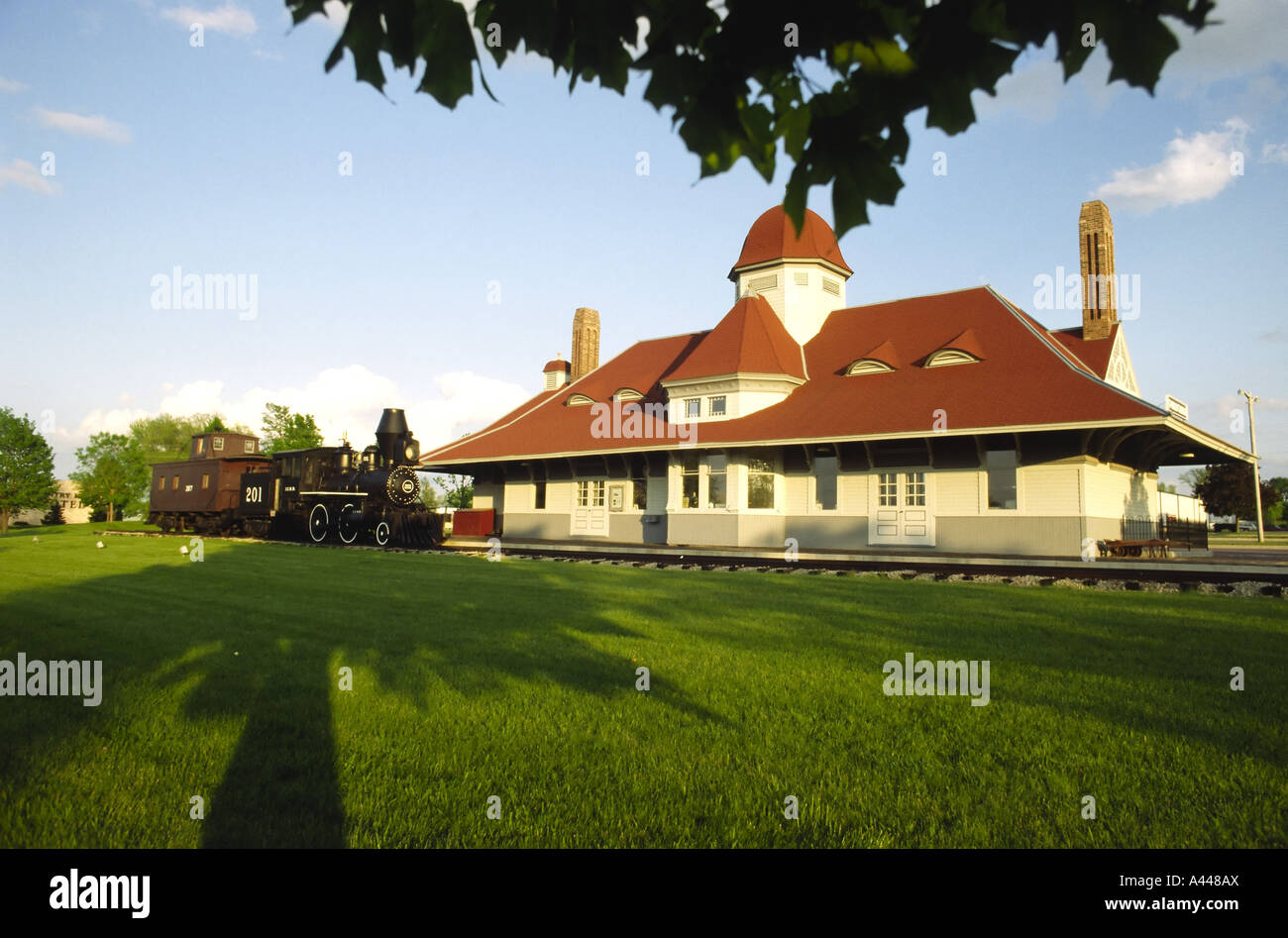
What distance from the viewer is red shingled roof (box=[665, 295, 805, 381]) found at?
28562 millimetres

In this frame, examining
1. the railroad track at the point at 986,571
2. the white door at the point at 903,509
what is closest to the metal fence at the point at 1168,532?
the white door at the point at 903,509

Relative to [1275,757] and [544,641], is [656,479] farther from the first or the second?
[1275,757]

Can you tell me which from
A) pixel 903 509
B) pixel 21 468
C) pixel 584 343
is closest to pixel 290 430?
pixel 21 468

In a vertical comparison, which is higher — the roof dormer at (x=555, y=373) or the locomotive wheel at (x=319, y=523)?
the roof dormer at (x=555, y=373)

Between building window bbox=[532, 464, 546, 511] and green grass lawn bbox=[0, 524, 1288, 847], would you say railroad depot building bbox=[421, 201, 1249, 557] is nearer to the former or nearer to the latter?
building window bbox=[532, 464, 546, 511]

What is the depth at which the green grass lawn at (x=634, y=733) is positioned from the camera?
3361mm

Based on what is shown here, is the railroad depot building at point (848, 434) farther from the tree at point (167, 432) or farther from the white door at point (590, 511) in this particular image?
the tree at point (167, 432)

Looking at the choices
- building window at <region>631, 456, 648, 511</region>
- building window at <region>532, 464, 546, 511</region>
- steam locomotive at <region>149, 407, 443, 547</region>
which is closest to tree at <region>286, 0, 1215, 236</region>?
building window at <region>631, 456, 648, 511</region>

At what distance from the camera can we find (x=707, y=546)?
26.7 m

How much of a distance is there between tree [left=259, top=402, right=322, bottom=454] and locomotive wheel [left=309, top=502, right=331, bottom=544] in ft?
127

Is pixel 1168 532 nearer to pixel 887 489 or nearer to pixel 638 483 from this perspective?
pixel 887 489

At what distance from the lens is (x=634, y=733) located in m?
4.68
